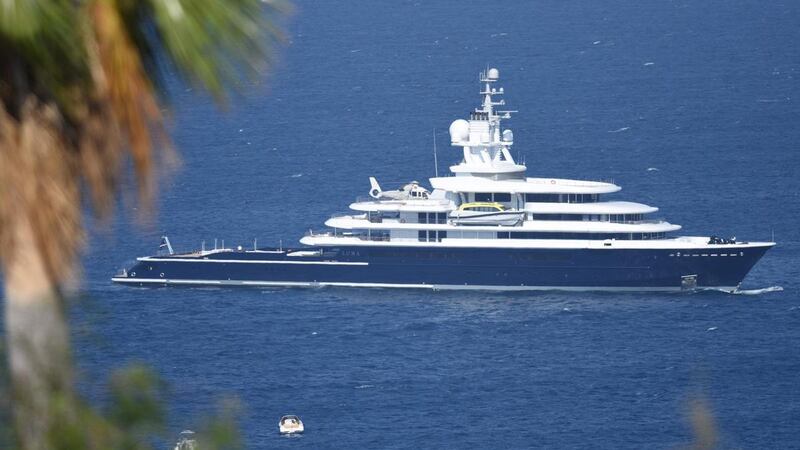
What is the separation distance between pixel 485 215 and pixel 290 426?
22.8 m

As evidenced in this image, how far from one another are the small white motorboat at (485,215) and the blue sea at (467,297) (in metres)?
2.80

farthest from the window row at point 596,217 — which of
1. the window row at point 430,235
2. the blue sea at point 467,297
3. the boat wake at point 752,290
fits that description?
the boat wake at point 752,290

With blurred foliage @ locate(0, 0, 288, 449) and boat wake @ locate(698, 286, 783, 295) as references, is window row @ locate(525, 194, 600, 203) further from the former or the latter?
blurred foliage @ locate(0, 0, 288, 449)

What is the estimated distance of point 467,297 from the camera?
2378 inches

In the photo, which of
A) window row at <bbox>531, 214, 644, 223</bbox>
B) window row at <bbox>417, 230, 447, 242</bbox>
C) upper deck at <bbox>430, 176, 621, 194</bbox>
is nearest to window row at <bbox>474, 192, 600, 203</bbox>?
upper deck at <bbox>430, 176, 621, 194</bbox>

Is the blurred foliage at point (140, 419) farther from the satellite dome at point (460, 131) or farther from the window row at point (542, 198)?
the satellite dome at point (460, 131)

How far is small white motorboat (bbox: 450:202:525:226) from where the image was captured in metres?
61.8

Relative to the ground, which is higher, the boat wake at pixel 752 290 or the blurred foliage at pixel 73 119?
the blurred foliage at pixel 73 119

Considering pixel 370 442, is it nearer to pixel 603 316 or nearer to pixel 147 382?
pixel 603 316

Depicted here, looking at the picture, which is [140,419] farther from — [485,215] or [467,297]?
[485,215]

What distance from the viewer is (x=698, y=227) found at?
71.7 meters

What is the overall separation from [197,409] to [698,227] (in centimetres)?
3490

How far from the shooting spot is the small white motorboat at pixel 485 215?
61812 mm

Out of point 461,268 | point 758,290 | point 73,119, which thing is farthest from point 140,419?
point 758,290
